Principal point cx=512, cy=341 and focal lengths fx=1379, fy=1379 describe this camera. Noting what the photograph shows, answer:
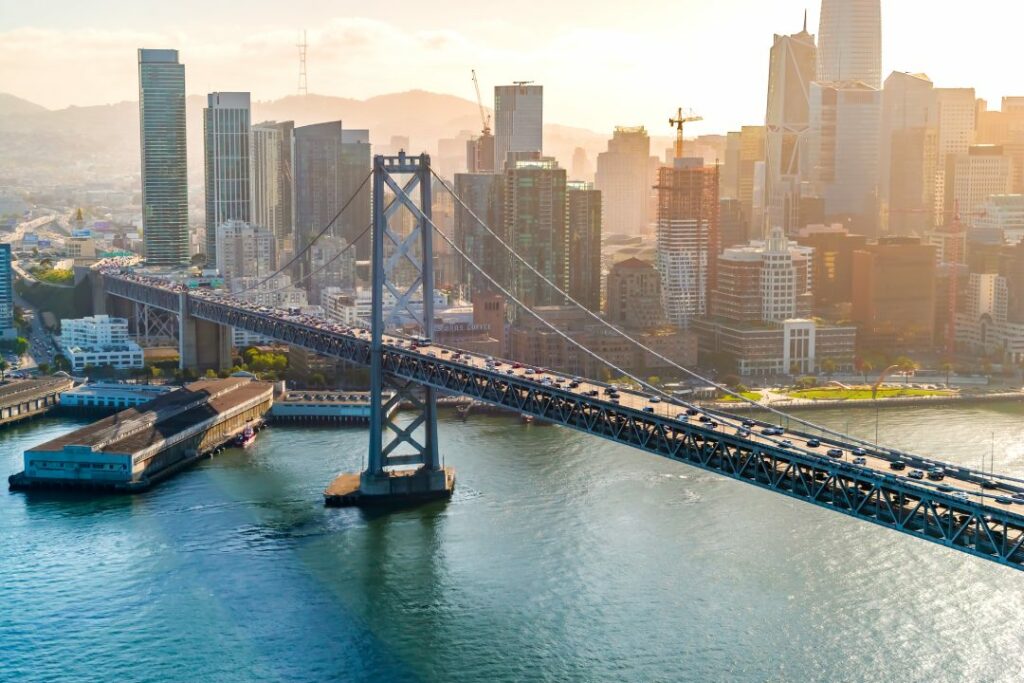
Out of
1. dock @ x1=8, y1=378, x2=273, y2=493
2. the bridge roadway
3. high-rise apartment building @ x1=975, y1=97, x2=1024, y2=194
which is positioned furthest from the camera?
high-rise apartment building @ x1=975, y1=97, x2=1024, y2=194

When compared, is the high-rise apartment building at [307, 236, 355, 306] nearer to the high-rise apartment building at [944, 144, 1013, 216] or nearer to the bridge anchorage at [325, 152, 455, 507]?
the bridge anchorage at [325, 152, 455, 507]

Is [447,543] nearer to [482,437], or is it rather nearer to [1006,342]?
[482,437]

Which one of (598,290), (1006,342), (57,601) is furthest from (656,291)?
(57,601)

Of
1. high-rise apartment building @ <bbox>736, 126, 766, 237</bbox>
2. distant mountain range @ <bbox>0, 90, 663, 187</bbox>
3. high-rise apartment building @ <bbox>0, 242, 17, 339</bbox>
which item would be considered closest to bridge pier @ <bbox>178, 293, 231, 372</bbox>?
high-rise apartment building @ <bbox>0, 242, 17, 339</bbox>

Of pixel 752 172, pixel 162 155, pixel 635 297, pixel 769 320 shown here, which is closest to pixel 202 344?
pixel 635 297

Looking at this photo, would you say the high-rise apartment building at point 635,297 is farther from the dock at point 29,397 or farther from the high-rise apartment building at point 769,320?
the dock at point 29,397

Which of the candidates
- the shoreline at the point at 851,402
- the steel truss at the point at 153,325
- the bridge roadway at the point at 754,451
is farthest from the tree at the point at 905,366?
the steel truss at the point at 153,325

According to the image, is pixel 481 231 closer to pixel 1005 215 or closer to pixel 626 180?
pixel 1005 215

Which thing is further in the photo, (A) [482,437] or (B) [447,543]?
(A) [482,437]
